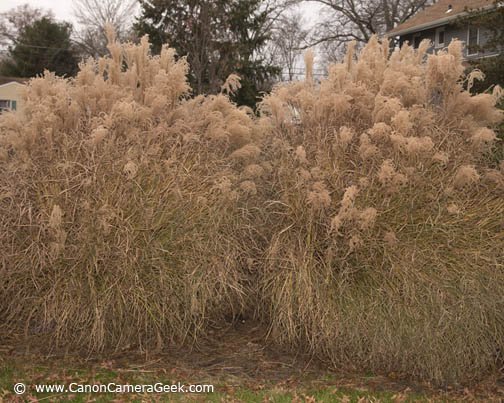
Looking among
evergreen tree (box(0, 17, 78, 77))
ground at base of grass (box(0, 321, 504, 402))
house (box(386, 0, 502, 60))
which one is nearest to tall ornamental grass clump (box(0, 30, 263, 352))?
ground at base of grass (box(0, 321, 504, 402))

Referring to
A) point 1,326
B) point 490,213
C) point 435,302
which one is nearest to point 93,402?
point 1,326

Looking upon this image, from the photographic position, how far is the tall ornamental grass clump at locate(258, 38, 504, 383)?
14.3 ft

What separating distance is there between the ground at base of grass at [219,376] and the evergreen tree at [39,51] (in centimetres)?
3493

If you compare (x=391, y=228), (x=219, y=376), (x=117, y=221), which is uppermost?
(x=117, y=221)

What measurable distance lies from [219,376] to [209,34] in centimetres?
1762

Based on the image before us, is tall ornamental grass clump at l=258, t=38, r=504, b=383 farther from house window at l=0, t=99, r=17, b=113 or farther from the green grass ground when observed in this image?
house window at l=0, t=99, r=17, b=113

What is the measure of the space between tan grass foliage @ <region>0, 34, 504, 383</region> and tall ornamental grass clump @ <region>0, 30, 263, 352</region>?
0.04ft

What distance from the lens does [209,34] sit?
805 inches

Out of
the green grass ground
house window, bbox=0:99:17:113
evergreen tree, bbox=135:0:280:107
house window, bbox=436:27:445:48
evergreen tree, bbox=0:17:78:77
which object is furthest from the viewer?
evergreen tree, bbox=0:17:78:77

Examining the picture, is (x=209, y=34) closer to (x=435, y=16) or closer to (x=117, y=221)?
(x=435, y=16)

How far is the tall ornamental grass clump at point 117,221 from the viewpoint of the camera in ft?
14.7

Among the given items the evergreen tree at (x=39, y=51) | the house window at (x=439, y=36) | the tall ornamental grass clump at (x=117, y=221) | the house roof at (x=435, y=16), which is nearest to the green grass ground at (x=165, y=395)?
the tall ornamental grass clump at (x=117, y=221)

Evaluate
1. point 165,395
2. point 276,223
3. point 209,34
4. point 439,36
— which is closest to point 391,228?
point 276,223

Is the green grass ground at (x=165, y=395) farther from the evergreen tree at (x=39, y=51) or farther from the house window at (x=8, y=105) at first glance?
the evergreen tree at (x=39, y=51)
